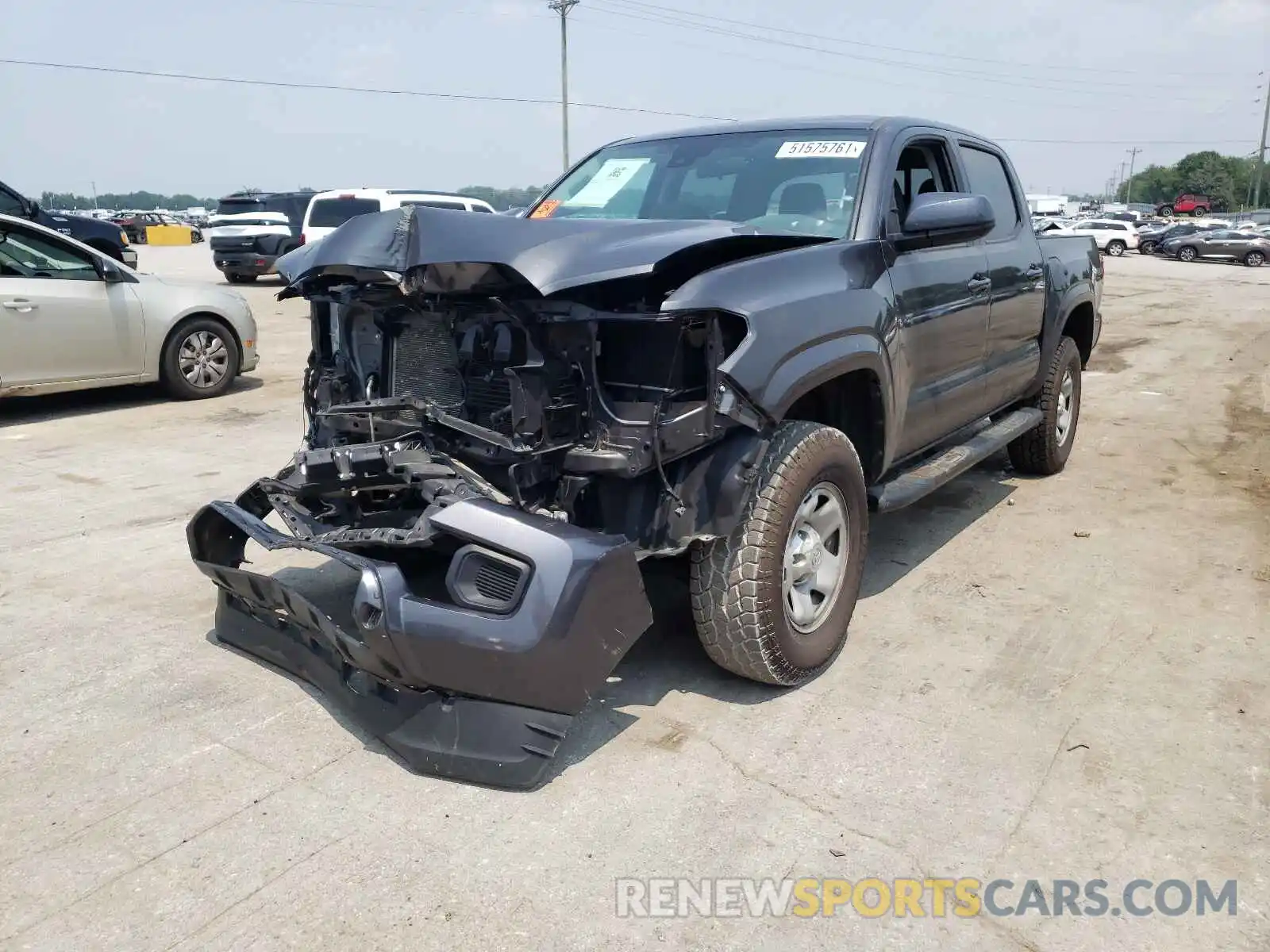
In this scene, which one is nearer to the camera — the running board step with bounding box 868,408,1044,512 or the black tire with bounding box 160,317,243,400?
the running board step with bounding box 868,408,1044,512

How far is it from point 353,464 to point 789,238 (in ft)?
5.41

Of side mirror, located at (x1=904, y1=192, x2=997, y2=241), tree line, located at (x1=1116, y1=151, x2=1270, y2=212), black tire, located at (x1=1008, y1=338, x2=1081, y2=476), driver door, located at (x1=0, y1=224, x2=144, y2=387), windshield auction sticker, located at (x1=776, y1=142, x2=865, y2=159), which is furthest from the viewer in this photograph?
tree line, located at (x1=1116, y1=151, x2=1270, y2=212)

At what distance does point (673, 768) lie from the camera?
9.93 feet

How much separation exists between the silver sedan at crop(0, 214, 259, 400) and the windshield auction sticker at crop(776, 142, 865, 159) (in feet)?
20.2

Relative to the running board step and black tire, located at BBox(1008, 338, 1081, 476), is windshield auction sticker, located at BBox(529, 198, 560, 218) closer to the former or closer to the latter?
the running board step

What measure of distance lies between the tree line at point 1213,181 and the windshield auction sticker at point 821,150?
90.4 metres

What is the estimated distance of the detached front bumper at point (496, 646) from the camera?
2771 mm

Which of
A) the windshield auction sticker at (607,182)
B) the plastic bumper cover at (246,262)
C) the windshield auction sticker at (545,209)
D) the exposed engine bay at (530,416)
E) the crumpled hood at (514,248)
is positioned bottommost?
the plastic bumper cover at (246,262)

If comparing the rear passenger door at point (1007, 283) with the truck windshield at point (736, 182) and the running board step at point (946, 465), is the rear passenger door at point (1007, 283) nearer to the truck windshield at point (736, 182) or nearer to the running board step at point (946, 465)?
the running board step at point (946, 465)

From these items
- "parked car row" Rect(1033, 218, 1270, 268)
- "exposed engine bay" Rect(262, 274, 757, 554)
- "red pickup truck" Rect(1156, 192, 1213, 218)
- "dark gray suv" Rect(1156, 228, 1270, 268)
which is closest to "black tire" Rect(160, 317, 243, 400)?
"exposed engine bay" Rect(262, 274, 757, 554)

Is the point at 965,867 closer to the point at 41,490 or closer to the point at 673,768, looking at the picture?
the point at 673,768

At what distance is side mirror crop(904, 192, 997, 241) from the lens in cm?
389

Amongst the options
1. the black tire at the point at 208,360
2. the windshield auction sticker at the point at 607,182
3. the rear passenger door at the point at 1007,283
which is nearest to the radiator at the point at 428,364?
the windshield auction sticker at the point at 607,182

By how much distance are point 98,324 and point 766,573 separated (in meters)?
6.91
